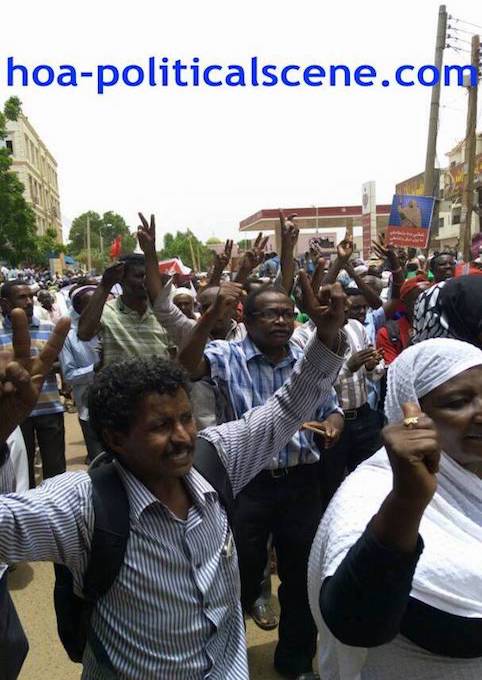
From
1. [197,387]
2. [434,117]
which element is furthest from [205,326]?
[434,117]

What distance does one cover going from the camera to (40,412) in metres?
4.69

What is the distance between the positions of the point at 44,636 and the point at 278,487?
1.54m

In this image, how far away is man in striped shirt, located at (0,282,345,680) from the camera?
1.58 meters

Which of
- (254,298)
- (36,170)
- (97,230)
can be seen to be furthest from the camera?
(97,230)

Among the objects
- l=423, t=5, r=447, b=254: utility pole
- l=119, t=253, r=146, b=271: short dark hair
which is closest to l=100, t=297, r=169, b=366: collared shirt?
l=119, t=253, r=146, b=271: short dark hair

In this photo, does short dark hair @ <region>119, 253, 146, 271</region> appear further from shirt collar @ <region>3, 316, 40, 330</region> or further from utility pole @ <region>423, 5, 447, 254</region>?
utility pole @ <region>423, 5, 447, 254</region>

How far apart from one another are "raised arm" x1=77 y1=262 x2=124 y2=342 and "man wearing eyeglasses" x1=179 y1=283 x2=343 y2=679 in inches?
52.3

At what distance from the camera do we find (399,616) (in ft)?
3.92

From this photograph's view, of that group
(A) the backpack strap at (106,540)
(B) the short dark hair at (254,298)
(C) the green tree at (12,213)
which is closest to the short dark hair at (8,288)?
(B) the short dark hair at (254,298)

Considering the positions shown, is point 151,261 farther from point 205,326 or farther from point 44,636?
point 44,636

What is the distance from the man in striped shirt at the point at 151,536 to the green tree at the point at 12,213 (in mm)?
22551

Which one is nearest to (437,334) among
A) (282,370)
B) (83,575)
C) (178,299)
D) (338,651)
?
(282,370)

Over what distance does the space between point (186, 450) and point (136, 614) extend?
1.35 ft

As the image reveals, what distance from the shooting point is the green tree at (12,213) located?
925 inches
